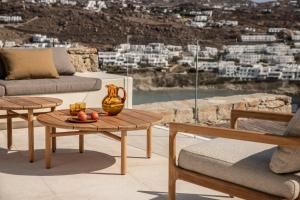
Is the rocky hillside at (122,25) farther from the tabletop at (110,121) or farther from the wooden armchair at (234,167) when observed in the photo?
the wooden armchair at (234,167)

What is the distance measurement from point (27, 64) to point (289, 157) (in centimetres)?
330

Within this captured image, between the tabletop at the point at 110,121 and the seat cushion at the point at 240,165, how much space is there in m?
0.71

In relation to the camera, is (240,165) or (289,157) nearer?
(289,157)

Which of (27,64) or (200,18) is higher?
(200,18)

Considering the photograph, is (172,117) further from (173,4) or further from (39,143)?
(173,4)

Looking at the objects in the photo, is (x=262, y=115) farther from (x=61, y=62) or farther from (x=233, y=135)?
(x=61, y=62)

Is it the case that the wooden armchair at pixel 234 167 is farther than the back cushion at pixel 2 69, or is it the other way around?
the back cushion at pixel 2 69

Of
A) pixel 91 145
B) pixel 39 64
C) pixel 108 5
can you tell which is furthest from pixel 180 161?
pixel 108 5

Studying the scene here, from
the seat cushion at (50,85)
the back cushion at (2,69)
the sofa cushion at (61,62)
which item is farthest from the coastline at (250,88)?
the back cushion at (2,69)

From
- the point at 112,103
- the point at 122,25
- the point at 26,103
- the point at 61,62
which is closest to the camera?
the point at 112,103

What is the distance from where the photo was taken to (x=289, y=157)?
1899mm

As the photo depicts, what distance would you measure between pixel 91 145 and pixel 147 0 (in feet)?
87.2

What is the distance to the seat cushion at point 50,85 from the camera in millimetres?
4340

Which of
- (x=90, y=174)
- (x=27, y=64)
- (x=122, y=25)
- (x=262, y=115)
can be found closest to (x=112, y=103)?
(x=90, y=174)
